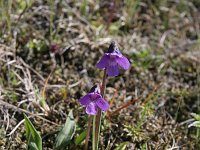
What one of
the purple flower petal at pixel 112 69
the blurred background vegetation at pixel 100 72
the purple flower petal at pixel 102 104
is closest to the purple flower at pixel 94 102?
the purple flower petal at pixel 102 104

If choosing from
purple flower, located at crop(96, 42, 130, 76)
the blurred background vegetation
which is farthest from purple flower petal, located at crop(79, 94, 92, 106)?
the blurred background vegetation

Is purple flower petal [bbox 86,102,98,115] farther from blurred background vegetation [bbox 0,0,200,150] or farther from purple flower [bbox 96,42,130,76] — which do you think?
blurred background vegetation [bbox 0,0,200,150]

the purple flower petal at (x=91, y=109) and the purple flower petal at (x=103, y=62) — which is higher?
the purple flower petal at (x=103, y=62)

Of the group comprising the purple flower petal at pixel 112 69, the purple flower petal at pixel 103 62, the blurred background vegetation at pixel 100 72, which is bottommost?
the blurred background vegetation at pixel 100 72

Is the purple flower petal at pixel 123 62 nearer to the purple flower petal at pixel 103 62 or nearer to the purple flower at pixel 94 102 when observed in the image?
the purple flower petal at pixel 103 62

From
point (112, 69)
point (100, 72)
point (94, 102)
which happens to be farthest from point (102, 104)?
point (100, 72)

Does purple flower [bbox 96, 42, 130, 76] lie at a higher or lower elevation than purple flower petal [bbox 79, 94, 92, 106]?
higher

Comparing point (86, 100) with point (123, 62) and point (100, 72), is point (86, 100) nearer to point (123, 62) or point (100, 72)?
point (123, 62)

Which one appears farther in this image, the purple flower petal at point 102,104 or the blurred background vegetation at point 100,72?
the blurred background vegetation at point 100,72
